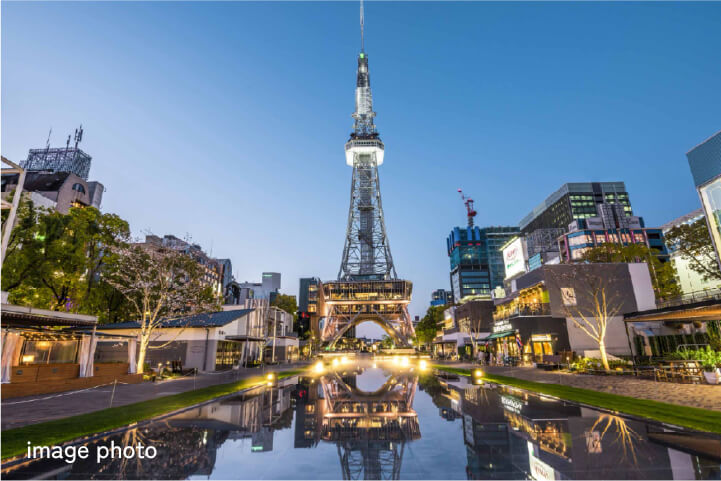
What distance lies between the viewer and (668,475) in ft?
22.3

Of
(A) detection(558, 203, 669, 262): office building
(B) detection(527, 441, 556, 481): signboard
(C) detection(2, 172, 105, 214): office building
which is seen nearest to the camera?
(B) detection(527, 441, 556, 481): signboard

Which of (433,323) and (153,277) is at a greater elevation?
(153,277)

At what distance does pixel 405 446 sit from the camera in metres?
9.13

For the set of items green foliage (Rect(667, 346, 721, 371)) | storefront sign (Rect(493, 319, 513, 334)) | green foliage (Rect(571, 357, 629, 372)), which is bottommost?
green foliage (Rect(571, 357, 629, 372))

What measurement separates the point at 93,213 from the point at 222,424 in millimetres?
31873

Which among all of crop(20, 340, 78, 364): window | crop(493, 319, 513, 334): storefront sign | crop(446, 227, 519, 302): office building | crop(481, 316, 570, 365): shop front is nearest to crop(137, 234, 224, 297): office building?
crop(20, 340, 78, 364): window

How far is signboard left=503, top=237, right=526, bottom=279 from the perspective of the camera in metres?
71.2

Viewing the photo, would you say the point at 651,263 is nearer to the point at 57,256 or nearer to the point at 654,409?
the point at 654,409

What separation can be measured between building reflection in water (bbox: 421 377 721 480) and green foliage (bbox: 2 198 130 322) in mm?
33461

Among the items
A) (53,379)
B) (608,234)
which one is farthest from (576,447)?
(608,234)

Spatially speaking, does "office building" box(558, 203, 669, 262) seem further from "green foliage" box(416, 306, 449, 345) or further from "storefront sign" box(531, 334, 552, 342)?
"storefront sign" box(531, 334, 552, 342)

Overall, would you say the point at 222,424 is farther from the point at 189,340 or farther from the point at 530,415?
the point at 189,340

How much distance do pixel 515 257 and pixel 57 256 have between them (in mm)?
70476

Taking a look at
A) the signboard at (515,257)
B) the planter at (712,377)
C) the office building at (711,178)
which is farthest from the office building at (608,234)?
the planter at (712,377)
